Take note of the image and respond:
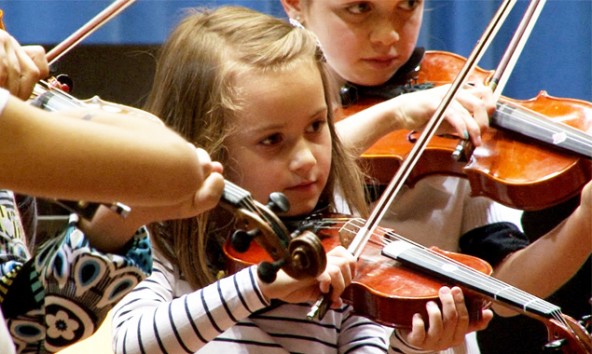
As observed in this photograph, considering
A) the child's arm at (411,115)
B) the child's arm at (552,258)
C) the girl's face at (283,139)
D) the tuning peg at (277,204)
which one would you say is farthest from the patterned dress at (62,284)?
the child's arm at (552,258)

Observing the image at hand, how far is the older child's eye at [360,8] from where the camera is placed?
56.4 inches

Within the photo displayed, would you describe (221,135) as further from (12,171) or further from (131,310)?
(12,171)

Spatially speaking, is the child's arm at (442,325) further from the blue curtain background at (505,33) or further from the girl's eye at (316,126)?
the blue curtain background at (505,33)

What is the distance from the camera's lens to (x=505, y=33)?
215cm

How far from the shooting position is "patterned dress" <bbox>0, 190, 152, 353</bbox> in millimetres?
771

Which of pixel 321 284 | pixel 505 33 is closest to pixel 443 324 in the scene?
pixel 321 284

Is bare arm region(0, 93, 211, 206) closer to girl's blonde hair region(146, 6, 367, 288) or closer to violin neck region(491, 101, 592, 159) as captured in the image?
girl's blonde hair region(146, 6, 367, 288)

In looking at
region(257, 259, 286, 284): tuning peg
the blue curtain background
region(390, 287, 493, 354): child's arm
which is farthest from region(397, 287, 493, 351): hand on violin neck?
the blue curtain background

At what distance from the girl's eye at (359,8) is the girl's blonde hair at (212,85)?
9.1 inches

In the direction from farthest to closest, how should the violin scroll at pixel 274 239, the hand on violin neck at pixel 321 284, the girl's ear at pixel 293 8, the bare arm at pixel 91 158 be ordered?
1. the girl's ear at pixel 293 8
2. the hand on violin neck at pixel 321 284
3. the violin scroll at pixel 274 239
4. the bare arm at pixel 91 158

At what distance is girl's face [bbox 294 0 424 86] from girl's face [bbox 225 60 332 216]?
30cm

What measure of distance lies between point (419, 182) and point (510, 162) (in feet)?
0.51

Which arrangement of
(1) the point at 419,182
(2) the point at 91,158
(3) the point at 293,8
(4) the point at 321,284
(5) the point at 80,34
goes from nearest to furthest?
1. (2) the point at 91,158
2. (4) the point at 321,284
3. (5) the point at 80,34
4. (1) the point at 419,182
5. (3) the point at 293,8

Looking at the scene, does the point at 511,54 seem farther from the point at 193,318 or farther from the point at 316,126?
the point at 193,318
